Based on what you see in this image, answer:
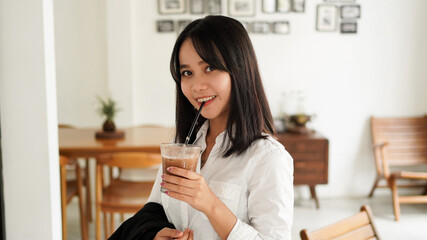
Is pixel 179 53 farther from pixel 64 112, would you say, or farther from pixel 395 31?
pixel 395 31

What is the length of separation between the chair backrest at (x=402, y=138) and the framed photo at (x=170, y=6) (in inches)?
92.1

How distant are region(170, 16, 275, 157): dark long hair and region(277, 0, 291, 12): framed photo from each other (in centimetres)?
325

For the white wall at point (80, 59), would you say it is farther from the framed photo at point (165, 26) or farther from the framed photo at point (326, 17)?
the framed photo at point (326, 17)

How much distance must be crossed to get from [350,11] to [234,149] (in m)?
3.62

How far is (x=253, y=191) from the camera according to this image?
112cm

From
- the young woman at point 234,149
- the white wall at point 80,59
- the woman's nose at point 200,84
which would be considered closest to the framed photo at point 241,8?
the white wall at point 80,59

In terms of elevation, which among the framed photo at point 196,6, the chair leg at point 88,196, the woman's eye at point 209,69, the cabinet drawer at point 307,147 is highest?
the framed photo at point 196,6

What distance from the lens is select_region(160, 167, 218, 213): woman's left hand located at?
998mm

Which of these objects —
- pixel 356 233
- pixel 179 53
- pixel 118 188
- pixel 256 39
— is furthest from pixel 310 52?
pixel 179 53

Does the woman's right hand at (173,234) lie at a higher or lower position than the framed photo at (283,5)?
lower

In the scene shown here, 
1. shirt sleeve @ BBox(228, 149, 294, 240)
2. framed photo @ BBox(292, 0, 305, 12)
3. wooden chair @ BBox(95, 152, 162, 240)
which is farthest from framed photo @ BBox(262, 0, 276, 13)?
shirt sleeve @ BBox(228, 149, 294, 240)

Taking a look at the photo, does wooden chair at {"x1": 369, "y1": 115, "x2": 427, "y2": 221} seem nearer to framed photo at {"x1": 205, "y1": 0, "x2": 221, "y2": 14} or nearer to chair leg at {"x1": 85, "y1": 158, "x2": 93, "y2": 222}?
framed photo at {"x1": 205, "y1": 0, "x2": 221, "y2": 14}

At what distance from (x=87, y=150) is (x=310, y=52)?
8.41 feet

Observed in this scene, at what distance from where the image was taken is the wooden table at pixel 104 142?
2.92 meters
